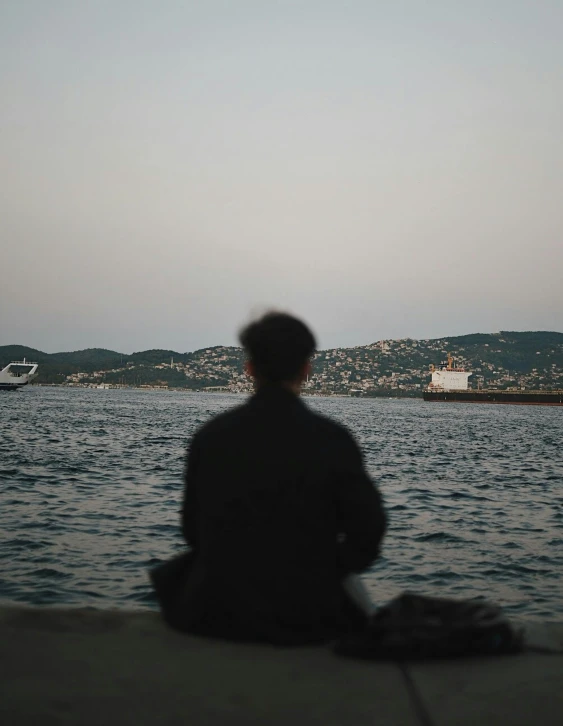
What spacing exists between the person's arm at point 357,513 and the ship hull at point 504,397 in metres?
125

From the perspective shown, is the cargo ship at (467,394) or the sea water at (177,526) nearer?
the sea water at (177,526)

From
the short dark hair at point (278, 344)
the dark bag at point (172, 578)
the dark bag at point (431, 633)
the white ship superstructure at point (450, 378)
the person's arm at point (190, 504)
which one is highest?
the white ship superstructure at point (450, 378)

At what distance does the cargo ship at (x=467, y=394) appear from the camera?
123m

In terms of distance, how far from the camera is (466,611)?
10.3ft

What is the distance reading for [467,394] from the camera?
427 ft

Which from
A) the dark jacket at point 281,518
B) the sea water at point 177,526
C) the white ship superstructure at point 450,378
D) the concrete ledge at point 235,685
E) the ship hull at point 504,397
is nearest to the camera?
the concrete ledge at point 235,685

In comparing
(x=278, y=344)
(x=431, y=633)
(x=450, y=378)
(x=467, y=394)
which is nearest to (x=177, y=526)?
(x=431, y=633)

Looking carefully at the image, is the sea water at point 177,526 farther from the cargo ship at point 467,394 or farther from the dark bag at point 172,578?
the cargo ship at point 467,394

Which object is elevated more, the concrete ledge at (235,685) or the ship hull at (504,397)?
the ship hull at (504,397)

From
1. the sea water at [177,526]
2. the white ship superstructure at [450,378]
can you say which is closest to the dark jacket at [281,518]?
the sea water at [177,526]

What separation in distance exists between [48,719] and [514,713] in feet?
4.85

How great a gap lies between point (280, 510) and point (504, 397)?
425 ft

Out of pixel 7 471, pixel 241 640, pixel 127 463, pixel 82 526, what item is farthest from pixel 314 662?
pixel 127 463

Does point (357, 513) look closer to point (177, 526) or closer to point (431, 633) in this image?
point (431, 633)
